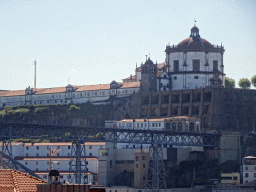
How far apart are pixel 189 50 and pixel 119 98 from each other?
872 inches

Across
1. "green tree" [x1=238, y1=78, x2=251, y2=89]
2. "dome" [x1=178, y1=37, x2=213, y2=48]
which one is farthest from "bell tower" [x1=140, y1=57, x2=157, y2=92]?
"green tree" [x1=238, y1=78, x2=251, y2=89]

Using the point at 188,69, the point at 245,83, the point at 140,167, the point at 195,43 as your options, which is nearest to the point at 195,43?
the point at 195,43

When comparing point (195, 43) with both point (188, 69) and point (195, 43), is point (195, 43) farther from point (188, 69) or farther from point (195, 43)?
point (188, 69)

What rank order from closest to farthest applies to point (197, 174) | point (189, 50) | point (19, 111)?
point (197, 174)
point (189, 50)
point (19, 111)

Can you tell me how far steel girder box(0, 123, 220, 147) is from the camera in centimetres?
9924

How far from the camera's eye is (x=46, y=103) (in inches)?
7062

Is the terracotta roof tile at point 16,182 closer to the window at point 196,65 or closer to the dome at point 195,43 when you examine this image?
the window at point 196,65

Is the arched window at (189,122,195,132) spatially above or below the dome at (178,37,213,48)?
below

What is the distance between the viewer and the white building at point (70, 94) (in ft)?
536

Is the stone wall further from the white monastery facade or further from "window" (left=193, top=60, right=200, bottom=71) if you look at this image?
"window" (left=193, top=60, right=200, bottom=71)

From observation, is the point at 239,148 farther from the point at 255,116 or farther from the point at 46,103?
the point at 46,103

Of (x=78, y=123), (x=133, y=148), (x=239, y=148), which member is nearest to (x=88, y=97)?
(x=78, y=123)

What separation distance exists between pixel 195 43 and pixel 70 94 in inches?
1588

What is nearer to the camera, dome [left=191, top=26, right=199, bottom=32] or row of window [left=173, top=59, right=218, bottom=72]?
row of window [left=173, top=59, right=218, bottom=72]
